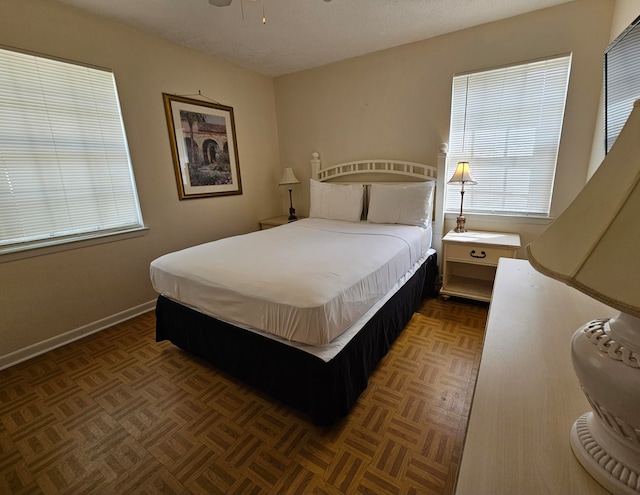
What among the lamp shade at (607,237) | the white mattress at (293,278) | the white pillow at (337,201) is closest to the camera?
the lamp shade at (607,237)

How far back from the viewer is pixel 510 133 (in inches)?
105

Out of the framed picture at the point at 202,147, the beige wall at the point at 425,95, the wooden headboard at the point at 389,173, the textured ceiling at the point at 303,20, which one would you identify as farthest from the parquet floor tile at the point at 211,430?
the textured ceiling at the point at 303,20

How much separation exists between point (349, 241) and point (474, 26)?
2307 millimetres

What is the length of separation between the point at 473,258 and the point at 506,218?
0.59 metres

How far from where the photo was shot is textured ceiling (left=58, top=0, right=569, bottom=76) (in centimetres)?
225

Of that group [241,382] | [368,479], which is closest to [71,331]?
[241,382]

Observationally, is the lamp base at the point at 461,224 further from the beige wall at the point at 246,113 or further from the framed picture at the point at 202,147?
the framed picture at the point at 202,147

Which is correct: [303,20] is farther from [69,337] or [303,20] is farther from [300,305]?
[69,337]

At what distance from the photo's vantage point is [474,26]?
262 centimetres

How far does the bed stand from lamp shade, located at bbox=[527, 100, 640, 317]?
3.21 ft

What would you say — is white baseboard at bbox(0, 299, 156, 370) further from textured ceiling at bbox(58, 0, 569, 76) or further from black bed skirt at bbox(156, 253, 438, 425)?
textured ceiling at bbox(58, 0, 569, 76)

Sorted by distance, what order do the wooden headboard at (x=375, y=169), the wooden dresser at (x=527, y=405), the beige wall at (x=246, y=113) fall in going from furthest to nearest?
the wooden headboard at (x=375, y=169), the beige wall at (x=246, y=113), the wooden dresser at (x=527, y=405)

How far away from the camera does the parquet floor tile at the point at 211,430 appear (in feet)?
4.24

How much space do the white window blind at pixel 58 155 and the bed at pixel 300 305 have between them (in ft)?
3.36
